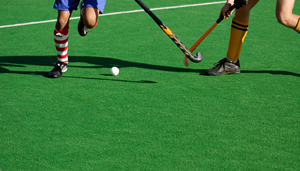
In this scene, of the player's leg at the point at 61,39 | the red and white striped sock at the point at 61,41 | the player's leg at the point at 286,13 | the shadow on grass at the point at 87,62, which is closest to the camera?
the player's leg at the point at 286,13

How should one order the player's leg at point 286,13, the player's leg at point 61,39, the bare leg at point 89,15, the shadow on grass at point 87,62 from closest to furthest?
1. the player's leg at point 286,13
2. the bare leg at point 89,15
3. the player's leg at point 61,39
4. the shadow on grass at point 87,62

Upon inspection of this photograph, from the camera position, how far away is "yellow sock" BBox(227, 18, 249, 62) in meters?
3.74

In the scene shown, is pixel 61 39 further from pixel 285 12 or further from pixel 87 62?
pixel 285 12

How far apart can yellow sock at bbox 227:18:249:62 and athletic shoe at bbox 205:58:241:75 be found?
2.3 inches

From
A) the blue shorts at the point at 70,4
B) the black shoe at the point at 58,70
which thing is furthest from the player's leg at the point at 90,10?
the black shoe at the point at 58,70

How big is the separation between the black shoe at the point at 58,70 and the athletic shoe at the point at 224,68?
147 cm

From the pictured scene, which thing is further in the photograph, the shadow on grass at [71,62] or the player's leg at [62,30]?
the shadow on grass at [71,62]

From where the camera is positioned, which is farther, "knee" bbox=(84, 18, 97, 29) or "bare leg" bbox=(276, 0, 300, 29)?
"knee" bbox=(84, 18, 97, 29)

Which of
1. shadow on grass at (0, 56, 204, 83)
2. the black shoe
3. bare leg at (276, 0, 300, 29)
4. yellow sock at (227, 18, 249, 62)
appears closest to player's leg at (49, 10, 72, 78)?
the black shoe

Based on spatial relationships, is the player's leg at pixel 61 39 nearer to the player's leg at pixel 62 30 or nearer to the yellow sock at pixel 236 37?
the player's leg at pixel 62 30

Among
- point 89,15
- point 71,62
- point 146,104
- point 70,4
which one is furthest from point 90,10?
point 146,104

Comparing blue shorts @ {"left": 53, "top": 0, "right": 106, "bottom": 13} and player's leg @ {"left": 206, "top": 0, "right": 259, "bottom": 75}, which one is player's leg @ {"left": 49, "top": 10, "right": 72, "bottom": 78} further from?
player's leg @ {"left": 206, "top": 0, "right": 259, "bottom": 75}

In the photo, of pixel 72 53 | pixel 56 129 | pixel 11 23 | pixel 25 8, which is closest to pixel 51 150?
pixel 56 129

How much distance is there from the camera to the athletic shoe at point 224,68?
378cm
